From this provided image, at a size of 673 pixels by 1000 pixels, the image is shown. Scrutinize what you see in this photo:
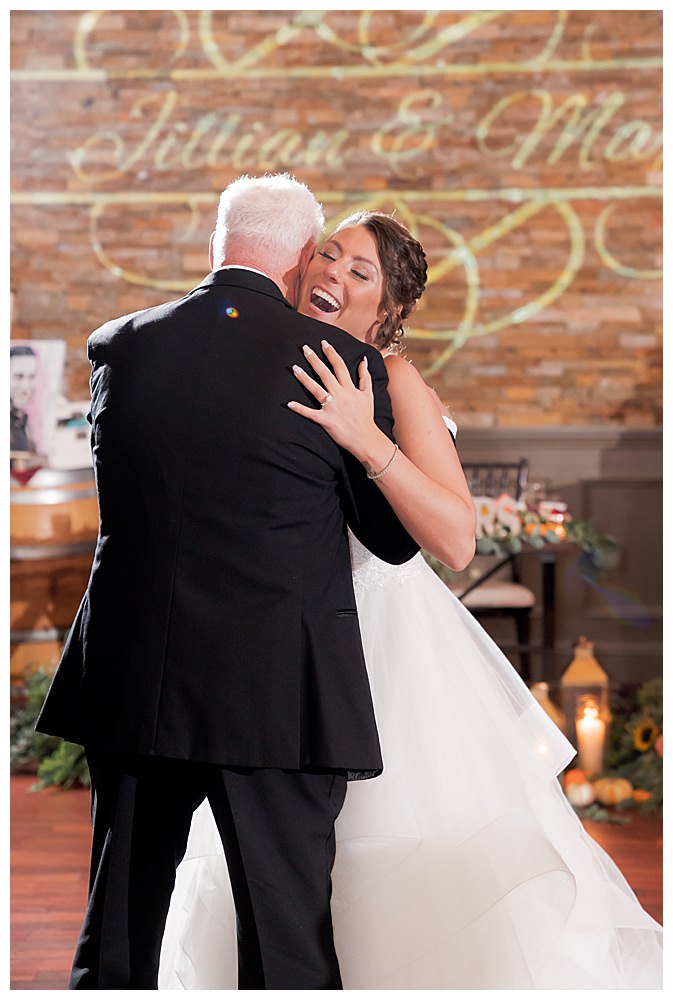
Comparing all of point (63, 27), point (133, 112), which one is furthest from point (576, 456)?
point (63, 27)

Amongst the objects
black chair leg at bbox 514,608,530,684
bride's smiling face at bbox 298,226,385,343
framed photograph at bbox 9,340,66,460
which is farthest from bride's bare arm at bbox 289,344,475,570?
framed photograph at bbox 9,340,66,460

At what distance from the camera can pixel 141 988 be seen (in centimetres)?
168

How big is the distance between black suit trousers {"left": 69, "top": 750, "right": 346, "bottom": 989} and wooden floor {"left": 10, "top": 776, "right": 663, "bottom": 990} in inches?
41.8

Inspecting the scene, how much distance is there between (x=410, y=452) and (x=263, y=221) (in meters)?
0.43

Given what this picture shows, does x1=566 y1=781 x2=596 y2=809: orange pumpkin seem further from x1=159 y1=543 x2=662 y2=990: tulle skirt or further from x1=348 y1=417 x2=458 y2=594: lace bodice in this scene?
x1=348 y1=417 x2=458 y2=594: lace bodice

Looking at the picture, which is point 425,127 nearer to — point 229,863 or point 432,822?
point 432,822

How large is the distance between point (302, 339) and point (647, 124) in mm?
4432

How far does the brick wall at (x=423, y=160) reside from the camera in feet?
17.4

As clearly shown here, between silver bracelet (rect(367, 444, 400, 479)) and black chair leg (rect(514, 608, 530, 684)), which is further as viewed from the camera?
black chair leg (rect(514, 608, 530, 684))

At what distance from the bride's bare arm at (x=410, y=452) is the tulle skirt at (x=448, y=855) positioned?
0.41 meters

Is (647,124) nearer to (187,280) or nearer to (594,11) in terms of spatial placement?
(594,11)

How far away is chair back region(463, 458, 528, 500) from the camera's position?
506 centimetres

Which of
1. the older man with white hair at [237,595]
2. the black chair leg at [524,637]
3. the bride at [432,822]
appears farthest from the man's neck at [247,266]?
the black chair leg at [524,637]

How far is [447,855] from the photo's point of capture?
1.89m
